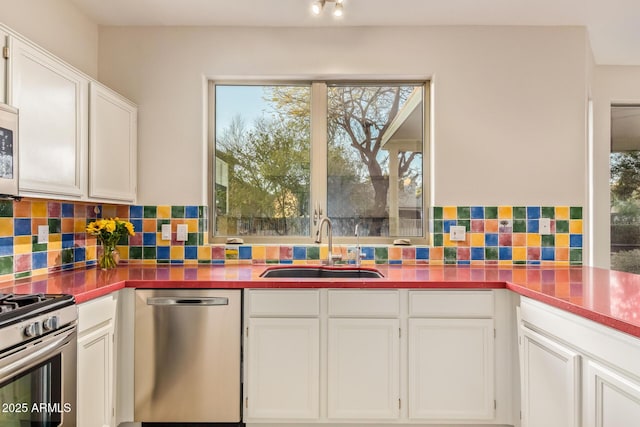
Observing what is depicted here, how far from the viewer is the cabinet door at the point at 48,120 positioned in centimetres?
172

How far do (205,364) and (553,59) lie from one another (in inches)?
112

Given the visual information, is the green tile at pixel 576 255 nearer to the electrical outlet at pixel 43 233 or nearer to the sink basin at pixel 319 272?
the sink basin at pixel 319 272

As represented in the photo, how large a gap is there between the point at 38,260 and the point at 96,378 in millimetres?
759

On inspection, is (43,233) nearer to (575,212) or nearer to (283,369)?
(283,369)

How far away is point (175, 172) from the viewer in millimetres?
2768

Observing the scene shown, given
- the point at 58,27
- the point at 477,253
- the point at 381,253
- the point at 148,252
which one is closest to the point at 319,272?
the point at 381,253

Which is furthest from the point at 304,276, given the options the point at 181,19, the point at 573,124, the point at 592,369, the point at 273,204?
the point at 573,124

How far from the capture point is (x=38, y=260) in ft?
7.27

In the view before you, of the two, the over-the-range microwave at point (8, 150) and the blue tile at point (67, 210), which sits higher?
the over-the-range microwave at point (8, 150)

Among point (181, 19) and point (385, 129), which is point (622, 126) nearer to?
point (385, 129)

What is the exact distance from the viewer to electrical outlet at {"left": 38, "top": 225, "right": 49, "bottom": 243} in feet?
7.33

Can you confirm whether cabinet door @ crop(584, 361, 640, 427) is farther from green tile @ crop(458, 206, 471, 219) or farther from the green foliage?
the green foliage

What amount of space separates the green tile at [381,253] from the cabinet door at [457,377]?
2.49 ft

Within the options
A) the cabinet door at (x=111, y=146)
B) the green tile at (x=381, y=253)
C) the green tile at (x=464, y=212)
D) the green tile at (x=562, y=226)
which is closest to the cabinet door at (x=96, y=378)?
the cabinet door at (x=111, y=146)
